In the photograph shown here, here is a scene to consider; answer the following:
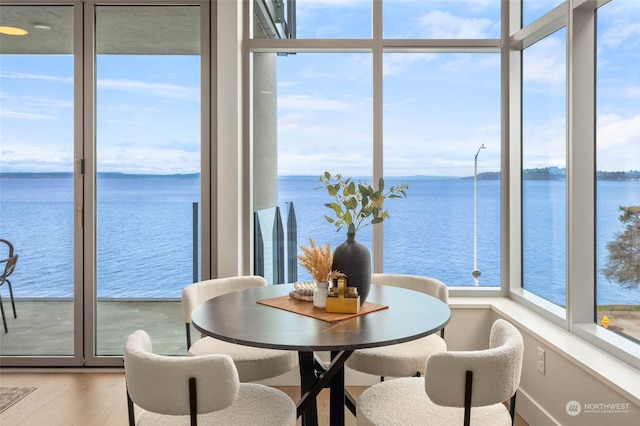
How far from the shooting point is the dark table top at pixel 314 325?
1.63 meters

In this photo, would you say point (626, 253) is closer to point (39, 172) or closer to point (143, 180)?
point (143, 180)

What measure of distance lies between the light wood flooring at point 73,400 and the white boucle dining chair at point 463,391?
1.10 meters

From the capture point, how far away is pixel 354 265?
2.10 metres

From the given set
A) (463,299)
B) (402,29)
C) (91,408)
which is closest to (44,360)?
(91,408)

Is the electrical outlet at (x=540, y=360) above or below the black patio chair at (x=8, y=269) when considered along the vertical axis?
below

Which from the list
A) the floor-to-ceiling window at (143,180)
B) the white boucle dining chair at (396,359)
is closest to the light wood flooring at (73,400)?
the floor-to-ceiling window at (143,180)

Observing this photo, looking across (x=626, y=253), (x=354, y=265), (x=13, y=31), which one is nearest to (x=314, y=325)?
(x=354, y=265)

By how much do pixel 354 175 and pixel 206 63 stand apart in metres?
1.36

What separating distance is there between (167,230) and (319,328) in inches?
86.9

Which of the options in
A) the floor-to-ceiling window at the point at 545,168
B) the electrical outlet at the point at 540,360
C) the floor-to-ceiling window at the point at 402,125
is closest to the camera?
the electrical outlet at the point at 540,360

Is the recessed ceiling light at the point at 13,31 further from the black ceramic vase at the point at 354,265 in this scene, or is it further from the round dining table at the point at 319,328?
the black ceramic vase at the point at 354,265

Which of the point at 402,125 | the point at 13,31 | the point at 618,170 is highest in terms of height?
the point at 13,31

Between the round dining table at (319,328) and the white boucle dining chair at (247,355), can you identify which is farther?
the white boucle dining chair at (247,355)

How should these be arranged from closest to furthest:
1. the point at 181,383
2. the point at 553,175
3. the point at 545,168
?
the point at 181,383
the point at 553,175
the point at 545,168
